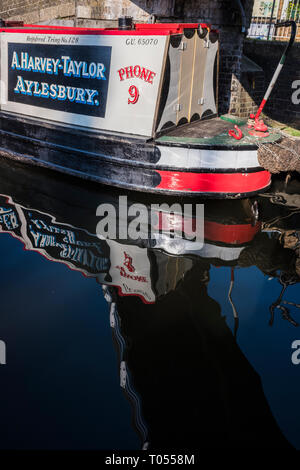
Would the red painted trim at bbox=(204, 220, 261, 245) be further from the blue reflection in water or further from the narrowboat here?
the blue reflection in water

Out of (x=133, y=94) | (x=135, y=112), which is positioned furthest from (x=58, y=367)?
(x=133, y=94)

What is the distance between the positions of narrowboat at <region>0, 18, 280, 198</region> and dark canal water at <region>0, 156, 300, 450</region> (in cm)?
80

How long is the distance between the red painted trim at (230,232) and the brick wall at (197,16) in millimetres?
4052

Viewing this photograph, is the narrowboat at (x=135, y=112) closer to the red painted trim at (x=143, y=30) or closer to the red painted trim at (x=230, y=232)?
the red painted trim at (x=143, y=30)

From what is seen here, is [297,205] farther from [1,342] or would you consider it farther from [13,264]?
[1,342]

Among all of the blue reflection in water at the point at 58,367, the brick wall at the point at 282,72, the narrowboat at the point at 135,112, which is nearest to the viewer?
the blue reflection in water at the point at 58,367

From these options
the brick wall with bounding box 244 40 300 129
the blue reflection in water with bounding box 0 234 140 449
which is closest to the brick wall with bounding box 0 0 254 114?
the brick wall with bounding box 244 40 300 129

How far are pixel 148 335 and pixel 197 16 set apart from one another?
272 inches

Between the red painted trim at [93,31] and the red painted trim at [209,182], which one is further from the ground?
the red painted trim at [93,31]

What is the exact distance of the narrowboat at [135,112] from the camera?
17.4 ft

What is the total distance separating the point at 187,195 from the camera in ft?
18.3

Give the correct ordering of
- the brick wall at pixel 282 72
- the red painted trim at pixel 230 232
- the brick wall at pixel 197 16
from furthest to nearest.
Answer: the brick wall at pixel 282 72, the brick wall at pixel 197 16, the red painted trim at pixel 230 232

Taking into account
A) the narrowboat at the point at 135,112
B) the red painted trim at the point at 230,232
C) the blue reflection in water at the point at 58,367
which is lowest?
the blue reflection in water at the point at 58,367

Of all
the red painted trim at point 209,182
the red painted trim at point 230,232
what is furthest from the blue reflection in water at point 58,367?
the red painted trim at point 209,182
